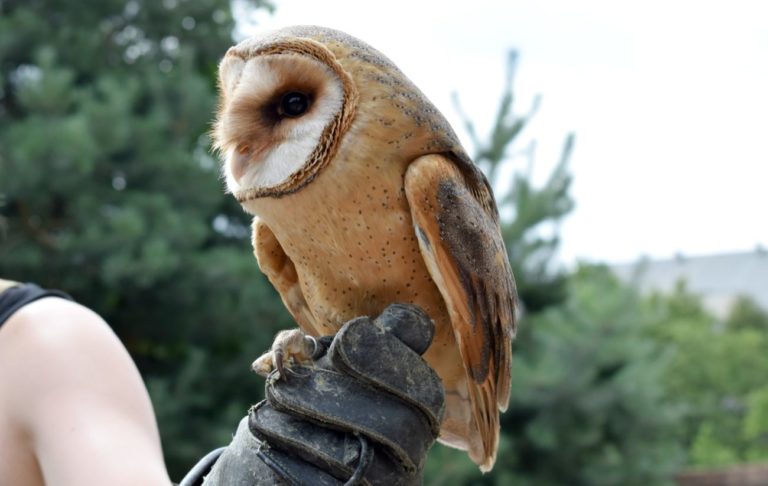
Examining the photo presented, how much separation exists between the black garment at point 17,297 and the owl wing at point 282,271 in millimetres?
332

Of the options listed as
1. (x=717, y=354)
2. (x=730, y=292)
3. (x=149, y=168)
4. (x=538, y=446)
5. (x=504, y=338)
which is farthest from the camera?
(x=730, y=292)

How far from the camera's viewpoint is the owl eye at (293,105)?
1.34m

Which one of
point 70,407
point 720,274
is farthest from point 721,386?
point 70,407

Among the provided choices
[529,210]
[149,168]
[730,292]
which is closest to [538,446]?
[529,210]

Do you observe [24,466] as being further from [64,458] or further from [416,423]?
[416,423]

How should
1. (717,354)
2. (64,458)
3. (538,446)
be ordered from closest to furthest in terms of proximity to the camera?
(64,458) < (538,446) < (717,354)

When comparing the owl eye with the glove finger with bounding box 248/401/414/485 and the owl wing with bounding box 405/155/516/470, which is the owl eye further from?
the glove finger with bounding box 248/401/414/485

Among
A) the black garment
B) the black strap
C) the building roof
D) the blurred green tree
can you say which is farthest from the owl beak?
the building roof

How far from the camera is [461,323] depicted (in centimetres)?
146

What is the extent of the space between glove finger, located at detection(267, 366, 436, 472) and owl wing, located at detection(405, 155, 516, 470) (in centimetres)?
17

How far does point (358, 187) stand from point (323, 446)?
378 millimetres

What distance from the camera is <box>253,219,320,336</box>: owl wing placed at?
1.58 meters

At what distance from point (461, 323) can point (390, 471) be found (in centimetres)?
26

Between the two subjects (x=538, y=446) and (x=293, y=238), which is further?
(x=538, y=446)
